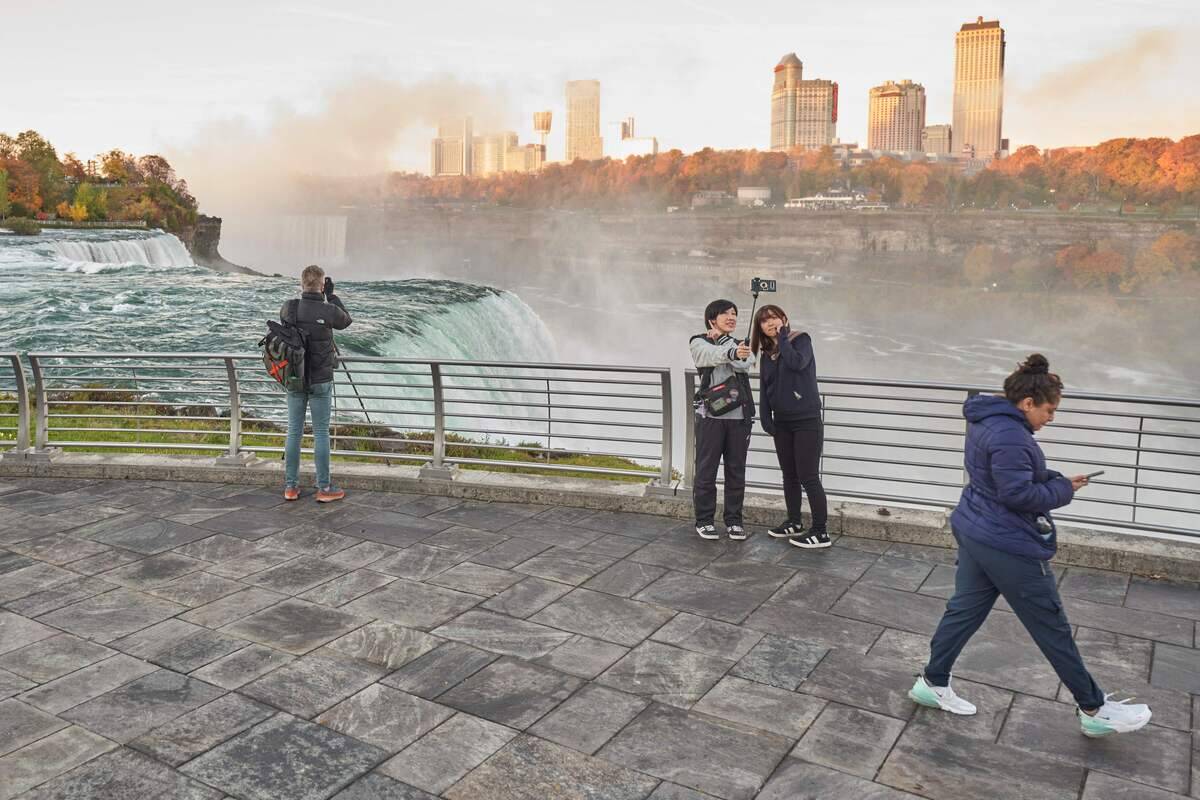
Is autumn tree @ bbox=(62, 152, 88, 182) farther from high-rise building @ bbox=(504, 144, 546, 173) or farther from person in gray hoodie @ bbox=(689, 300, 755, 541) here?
person in gray hoodie @ bbox=(689, 300, 755, 541)

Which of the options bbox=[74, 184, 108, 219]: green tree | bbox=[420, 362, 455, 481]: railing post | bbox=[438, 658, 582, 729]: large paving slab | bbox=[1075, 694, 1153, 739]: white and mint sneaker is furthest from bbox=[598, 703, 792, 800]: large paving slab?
bbox=[74, 184, 108, 219]: green tree

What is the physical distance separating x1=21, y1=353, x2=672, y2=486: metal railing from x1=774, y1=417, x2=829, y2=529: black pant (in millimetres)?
1008

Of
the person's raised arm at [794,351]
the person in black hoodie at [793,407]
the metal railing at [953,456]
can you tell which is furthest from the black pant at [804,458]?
the person's raised arm at [794,351]

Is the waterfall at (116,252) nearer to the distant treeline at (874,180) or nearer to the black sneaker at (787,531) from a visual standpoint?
the black sneaker at (787,531)

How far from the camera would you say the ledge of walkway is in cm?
645

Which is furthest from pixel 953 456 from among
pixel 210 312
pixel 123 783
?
pixel 210 312

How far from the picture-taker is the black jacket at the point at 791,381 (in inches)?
262

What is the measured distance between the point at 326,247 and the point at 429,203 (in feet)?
68.3

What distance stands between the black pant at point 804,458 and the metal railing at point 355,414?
A: 1008 millimetres

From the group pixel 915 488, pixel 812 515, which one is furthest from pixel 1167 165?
pixel 812 515

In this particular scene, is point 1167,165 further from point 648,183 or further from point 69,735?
point 69,735

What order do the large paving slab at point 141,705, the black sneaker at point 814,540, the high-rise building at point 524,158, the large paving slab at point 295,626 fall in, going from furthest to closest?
the high-rise building at point 524,158 → the black sneaker at point 814,540 → the large paving slab at point 295,626 → the large paving slab at point 141,705

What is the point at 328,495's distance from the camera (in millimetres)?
8188

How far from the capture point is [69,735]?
433 centimetres
